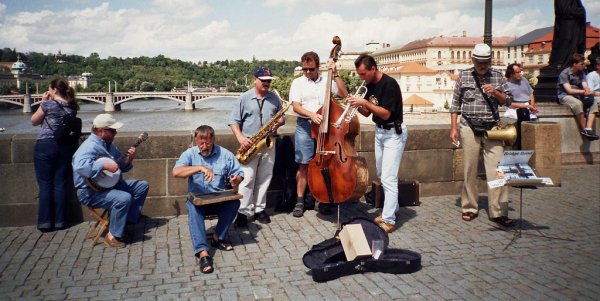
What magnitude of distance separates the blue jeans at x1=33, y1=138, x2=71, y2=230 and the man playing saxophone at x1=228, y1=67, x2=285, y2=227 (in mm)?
1909

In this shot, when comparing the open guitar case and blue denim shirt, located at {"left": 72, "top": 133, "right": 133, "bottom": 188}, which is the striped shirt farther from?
blue denim shirt, located at {"left": 72, "top": 133, "right": 133, "bottom": 188}

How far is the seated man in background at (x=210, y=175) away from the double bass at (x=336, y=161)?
2.94ft

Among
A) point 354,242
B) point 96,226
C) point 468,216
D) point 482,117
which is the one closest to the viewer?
point 354,242

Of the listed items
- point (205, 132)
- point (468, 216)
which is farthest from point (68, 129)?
point (468, 216)

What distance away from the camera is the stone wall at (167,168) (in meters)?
6.47

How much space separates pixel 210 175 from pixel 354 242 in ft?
4.94

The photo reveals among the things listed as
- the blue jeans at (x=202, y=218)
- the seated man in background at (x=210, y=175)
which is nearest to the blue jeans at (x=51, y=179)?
the seated man in background at (x=210, y=175)

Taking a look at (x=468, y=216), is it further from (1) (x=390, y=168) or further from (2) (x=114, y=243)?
(2) (x=114, y=243)

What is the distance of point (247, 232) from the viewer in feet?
19.9

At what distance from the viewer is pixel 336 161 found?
18.8 ft

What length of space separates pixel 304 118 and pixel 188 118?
6396 centimetres

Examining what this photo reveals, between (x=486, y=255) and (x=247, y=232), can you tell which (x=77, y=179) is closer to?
(x=247, y=232)

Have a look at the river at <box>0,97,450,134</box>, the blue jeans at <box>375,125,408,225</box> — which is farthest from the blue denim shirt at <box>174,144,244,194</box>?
the river at <box>0,97,450,134</box>

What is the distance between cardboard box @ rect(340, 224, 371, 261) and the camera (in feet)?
15.5
